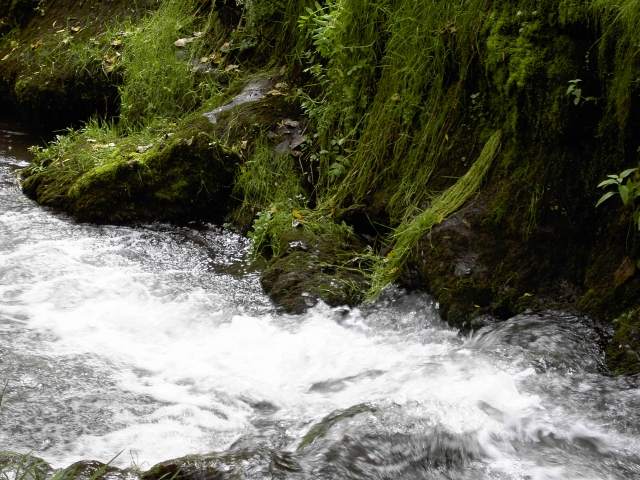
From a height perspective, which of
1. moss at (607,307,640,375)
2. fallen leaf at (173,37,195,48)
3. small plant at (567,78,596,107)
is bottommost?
moss at (607,307,640,375)

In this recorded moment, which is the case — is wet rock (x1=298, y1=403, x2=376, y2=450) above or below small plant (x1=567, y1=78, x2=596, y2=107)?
below

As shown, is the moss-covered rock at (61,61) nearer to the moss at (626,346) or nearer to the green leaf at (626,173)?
the green leaf at (626,173)

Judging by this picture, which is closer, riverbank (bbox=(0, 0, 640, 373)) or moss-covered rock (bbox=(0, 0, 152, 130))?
riverbank (bbox=(0, 0, 640, 373))

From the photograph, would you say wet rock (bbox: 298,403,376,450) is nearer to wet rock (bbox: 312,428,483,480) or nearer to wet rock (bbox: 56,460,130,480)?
wet rock (bbox: 312,428,483,480)

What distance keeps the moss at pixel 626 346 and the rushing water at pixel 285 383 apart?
0.07 meters

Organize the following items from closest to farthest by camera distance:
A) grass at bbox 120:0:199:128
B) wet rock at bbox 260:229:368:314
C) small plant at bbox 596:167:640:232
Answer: small plant at bbox 596:167:640:232 < wet rock at bbox 260:229:368:314 < grass at bbox 120:0:199:128

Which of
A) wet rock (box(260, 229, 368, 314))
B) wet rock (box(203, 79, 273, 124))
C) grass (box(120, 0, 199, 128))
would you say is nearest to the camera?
wet rock (box(260, 229, 368, 314))

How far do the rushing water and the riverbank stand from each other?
9.8 inches

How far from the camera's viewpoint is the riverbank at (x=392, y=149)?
3.91m

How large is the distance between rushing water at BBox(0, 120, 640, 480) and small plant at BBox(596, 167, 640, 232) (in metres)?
0.58

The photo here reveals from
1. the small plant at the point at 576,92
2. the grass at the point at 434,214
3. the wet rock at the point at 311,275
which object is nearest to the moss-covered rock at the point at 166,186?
the wet rock at the point at 311,275

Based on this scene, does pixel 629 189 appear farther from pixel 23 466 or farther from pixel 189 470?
pixel 23 466

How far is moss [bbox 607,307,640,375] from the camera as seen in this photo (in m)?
3.45

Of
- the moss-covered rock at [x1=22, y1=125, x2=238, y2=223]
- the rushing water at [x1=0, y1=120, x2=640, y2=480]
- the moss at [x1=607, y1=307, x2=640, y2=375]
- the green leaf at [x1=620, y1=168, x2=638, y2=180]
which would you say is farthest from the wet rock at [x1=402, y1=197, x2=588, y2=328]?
the moss-covered rock at [x1=22, y1=125, x2=238, y2=223]
